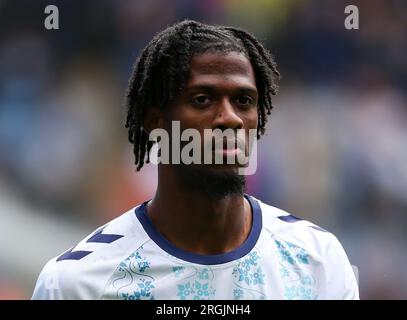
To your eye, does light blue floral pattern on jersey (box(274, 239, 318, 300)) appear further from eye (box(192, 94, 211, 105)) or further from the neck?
eye (box(192, 94, 211, 105))

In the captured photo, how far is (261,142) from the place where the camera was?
585cm

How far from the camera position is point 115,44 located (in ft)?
20.3

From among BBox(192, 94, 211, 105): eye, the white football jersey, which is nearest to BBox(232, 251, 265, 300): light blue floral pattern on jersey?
the white football jersey

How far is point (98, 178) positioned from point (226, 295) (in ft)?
10.6

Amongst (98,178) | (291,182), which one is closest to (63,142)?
(98,178)

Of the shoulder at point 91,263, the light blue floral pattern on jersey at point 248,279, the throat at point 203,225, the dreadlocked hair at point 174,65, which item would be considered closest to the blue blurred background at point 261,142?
the dreadlocked hair at point 174,65

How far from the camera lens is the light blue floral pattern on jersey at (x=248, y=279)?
269 centimetres

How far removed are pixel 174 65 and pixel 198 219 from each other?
0.63m

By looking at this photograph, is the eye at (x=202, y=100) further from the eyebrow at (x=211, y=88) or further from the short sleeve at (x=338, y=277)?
the short sleeve at (x=338, y=277)

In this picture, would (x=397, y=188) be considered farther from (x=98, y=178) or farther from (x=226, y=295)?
(x=226, y=295)

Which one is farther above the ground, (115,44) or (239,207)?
(115,44)

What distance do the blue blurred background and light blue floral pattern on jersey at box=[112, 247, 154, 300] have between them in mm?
2886

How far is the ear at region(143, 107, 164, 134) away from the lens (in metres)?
2.95
